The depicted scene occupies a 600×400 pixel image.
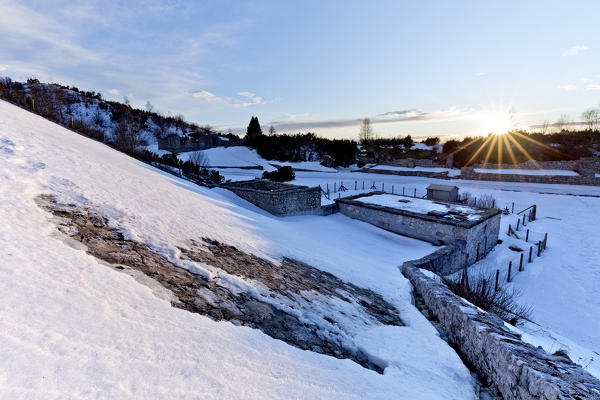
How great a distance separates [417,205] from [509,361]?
14.1 m

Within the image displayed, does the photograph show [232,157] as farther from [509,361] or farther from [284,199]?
[509,361]

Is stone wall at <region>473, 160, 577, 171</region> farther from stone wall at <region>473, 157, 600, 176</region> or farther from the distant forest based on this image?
the distant forest

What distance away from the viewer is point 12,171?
5.27 metres

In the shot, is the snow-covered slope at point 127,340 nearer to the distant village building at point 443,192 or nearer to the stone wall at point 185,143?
the distant village building at point 443,192

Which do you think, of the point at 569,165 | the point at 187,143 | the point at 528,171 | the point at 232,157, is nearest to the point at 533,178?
the point at 528,171

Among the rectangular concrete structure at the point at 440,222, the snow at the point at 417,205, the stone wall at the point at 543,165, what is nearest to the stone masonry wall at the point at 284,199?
the rectangular concrete structure at the point at 440,222

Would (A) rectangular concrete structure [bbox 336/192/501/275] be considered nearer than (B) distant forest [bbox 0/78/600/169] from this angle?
Yes

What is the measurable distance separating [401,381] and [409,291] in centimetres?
445

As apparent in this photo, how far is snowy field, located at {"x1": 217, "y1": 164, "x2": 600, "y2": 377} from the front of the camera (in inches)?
361

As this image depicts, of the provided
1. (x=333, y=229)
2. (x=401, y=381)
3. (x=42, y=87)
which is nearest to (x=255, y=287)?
(x=401, y=381)

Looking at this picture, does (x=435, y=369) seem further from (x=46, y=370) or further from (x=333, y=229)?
(x=333, y=229)

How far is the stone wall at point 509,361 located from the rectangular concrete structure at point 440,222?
6.66m

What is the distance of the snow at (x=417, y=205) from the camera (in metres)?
16.1

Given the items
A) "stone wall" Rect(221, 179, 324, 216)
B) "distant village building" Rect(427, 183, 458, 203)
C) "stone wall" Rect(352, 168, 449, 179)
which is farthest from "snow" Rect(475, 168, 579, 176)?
"stone wall" Rect(221, 179, 324, 216)
